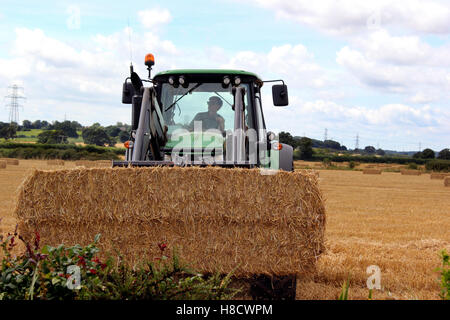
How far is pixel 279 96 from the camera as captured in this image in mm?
6945

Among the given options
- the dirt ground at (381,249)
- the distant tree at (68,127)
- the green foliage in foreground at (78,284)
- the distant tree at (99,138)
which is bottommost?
the dirt ground at (381,249)

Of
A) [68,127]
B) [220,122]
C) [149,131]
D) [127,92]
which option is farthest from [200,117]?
[68,127]

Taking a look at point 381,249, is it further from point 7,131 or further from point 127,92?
point 7,131

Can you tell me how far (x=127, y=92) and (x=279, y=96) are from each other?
6.82 ft

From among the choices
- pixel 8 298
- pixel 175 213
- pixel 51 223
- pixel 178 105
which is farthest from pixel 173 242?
pixel 178 105

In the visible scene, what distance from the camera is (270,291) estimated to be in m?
4.91

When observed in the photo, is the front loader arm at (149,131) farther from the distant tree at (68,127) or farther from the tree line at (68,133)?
the distant tree at (68,127)

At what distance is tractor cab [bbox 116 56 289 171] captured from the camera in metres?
6.48

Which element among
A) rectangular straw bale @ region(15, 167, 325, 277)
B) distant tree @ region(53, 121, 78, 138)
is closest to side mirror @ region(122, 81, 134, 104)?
rectangular straw bale @ region(15, 167, 325, 277)

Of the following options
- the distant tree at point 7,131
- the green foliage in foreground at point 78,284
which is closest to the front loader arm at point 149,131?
the green foliage in foreground at point 78,284

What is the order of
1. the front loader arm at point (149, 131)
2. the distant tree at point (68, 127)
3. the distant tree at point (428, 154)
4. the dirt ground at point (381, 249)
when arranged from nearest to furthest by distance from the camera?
1. the dirt ground at point (381, 249)
2. the front loader arm at point (149, 131)
3. the distant tree at point (68, 127)
4. the distant tree at point (428, 154)

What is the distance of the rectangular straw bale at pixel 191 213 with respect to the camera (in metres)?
4.70

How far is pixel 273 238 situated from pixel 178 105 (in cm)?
290

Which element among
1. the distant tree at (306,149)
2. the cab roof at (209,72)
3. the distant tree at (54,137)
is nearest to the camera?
the cab roof at (209,72)
